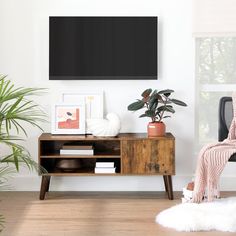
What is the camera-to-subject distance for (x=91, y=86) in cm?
507

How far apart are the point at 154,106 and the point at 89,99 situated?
674 mm

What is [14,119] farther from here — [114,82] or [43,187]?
[114,82]

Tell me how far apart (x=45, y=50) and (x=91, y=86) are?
53 centimetres

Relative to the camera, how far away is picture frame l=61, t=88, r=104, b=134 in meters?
5.04

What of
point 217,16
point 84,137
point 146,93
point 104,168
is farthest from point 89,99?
point 217,16

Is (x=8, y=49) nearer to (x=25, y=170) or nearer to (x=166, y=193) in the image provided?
(x=25, y=170)

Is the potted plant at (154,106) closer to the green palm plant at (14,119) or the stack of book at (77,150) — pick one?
the stack of book at (77,150)

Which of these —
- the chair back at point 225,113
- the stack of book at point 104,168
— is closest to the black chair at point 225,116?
the chair back at point 225,113

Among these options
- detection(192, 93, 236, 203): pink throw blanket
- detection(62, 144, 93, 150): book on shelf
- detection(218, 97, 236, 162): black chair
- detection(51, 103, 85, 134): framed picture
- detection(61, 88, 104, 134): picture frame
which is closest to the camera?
detection(192, 93, 236, 203): pink throw blanket

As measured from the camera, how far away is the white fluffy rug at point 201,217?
12.1 ft

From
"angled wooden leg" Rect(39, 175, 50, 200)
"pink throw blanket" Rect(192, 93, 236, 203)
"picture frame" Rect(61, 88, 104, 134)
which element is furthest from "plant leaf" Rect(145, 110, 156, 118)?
"angled wooden leg" Rect(39, 175, 50, 200)

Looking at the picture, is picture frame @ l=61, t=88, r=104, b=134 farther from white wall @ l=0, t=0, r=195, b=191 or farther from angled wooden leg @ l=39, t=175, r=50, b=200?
angled wooden leg @ l=39, t=175, r=50, b=200

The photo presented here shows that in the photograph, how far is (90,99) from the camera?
5.06 metres

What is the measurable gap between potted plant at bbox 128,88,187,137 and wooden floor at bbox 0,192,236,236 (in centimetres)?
61
